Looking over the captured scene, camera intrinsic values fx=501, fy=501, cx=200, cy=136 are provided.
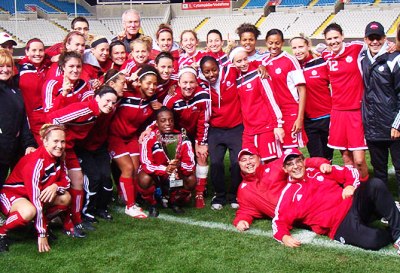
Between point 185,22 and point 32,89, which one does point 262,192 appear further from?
point 185,22

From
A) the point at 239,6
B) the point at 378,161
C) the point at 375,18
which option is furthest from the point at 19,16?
the point at 378,161

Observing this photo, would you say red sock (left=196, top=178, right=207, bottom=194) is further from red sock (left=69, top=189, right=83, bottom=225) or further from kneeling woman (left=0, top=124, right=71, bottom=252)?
kneeling woman (left=0, top=124, right=71, bottom=252)

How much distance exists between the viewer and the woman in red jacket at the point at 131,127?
5201mm

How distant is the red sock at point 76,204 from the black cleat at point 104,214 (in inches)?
16.2

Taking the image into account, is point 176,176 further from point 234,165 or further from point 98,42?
point 98,42

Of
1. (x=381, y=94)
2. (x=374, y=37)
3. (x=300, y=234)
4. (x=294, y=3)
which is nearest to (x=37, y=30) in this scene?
(x=294, y=3)

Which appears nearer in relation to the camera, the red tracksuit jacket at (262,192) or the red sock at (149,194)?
the red tracksuit jacket at (262,192)

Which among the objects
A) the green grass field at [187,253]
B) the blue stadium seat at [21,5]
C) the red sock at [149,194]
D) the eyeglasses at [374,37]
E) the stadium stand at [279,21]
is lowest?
the green grass field at [187,253]

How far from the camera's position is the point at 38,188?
4.40 metres

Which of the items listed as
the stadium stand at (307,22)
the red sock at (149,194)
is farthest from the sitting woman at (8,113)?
the stadium stand at (307,22)

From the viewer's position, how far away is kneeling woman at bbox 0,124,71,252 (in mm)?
4398

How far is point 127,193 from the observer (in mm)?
5398

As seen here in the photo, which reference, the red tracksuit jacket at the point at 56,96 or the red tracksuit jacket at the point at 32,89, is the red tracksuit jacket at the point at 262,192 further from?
the red tracksuit jacket at the point at 32,89

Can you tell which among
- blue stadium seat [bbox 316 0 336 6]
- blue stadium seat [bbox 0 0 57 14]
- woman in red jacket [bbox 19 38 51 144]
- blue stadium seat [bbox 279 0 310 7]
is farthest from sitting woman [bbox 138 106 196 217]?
blue stadium seat [bbox 279 0 310 7]
